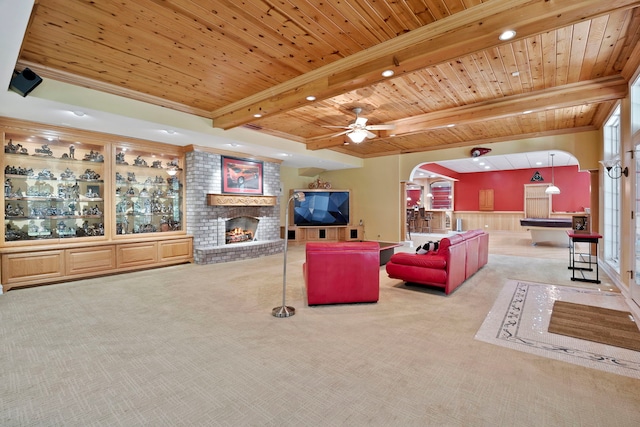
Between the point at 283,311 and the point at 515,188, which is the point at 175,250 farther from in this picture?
the point at 515,188

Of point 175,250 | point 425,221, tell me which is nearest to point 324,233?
point 175,250

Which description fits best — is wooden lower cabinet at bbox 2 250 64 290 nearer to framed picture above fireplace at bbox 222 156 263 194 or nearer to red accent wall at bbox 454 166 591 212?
framed picture above fireplace at bbox 222 156 263 194

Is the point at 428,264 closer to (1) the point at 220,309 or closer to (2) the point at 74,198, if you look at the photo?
(1) the point at 220,309

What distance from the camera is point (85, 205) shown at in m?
5.66

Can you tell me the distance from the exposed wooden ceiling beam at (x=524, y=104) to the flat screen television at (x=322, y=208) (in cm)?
401

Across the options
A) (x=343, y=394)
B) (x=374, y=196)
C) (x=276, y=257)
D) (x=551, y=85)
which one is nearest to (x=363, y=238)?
(x=374, y=196)

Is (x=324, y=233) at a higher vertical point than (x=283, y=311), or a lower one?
higher

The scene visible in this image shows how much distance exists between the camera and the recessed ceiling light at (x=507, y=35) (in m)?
2.71

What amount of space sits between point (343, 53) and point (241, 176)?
482cm

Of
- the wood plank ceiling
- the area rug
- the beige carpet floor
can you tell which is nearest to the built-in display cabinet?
the beige carpet floor

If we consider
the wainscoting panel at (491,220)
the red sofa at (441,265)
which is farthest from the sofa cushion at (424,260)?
the wainscoting panel at (491,220)

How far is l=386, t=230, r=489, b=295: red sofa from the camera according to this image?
14.0 ft

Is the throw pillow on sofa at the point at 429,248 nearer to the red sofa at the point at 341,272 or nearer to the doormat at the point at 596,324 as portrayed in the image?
the red sofa at the point at 341,272

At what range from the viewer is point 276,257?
7648 millimetres
